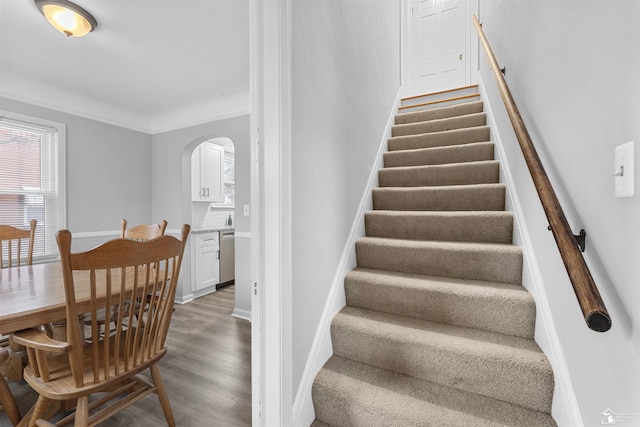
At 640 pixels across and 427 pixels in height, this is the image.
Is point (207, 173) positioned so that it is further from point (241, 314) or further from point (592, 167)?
point (592, 167)

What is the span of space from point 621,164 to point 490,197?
49.9 inches

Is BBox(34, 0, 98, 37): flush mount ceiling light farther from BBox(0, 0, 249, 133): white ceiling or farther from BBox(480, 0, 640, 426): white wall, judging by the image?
BBox(480, 0, 640, 426): white wall

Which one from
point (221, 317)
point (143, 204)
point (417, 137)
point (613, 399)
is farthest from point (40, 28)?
point (613, 399)

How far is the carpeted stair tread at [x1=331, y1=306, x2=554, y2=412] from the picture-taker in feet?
3.70

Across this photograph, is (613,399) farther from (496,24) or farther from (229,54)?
(229,54)

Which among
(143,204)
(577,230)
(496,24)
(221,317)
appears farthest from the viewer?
(143,204)

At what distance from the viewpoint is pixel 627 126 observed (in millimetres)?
712

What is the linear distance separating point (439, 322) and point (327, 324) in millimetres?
589

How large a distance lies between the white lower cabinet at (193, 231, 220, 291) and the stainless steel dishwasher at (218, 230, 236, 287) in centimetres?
7

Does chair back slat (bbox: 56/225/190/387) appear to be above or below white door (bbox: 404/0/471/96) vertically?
below

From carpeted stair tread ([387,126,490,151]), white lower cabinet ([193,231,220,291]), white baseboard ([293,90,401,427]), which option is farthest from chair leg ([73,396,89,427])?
carpeted stair tread ([387,126,490,151])

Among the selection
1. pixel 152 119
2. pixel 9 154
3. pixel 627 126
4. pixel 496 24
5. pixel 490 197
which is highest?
pixel 496 24

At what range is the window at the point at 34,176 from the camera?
274cm

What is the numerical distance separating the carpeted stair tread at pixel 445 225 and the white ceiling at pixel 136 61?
1.75m
